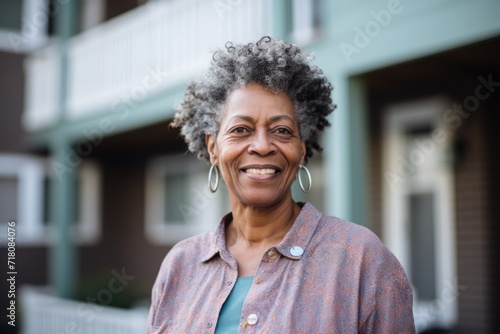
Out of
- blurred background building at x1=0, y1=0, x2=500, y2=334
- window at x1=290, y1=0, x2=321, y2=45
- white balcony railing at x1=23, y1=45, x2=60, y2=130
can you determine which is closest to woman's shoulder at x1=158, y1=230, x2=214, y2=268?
blurred background building at x1=0, y1=0, x2=500, y2=334

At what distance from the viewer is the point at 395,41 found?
5.01 meters

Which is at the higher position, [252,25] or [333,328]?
[252,25]

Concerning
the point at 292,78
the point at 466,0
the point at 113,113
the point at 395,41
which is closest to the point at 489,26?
the point at 466,0

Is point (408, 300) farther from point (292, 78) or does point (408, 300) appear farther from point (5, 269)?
point (5, 269)

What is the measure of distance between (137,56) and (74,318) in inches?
141

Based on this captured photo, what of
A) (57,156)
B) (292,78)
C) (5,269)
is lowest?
(5,269)

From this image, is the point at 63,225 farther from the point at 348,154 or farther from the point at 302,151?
the point at 302,151

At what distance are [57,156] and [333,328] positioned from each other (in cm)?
915

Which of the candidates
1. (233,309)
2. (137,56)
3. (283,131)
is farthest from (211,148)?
(137,56)

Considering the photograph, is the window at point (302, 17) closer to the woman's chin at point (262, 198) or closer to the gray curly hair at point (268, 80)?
the gray curly hair at point (268, 80)

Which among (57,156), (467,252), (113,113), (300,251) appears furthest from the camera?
(57,156)

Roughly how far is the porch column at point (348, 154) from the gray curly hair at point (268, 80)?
9.43ft

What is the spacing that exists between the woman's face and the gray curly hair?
0.15 ft

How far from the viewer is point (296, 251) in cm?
206
